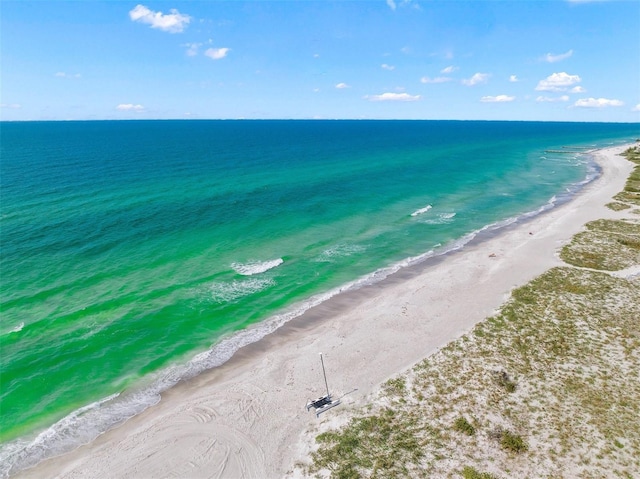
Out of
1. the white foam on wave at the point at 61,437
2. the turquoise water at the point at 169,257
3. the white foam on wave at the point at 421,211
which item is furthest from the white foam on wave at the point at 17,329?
the white foam on wave at the point at 421,211

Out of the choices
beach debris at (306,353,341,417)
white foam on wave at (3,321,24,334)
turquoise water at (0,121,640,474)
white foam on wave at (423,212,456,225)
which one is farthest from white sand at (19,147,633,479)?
white foam on wave at (423,212,456,225)

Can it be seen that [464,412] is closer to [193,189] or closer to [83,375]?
[83,375]

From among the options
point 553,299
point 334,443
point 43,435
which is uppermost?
point 553,299

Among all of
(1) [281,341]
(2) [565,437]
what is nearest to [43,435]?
(1) [281,341]

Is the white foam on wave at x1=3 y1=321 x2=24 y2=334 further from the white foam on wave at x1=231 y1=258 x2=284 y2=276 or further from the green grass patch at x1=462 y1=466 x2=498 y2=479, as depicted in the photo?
the green grass patch at x1=462 y1=466 x2=498 y2=479

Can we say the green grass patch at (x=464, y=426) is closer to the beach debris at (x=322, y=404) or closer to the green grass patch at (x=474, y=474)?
the green grass patch at (x=474, y=474)

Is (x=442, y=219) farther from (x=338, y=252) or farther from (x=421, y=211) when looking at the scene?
(x=338, y=252)

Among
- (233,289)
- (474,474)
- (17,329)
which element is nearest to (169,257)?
(233,289)
